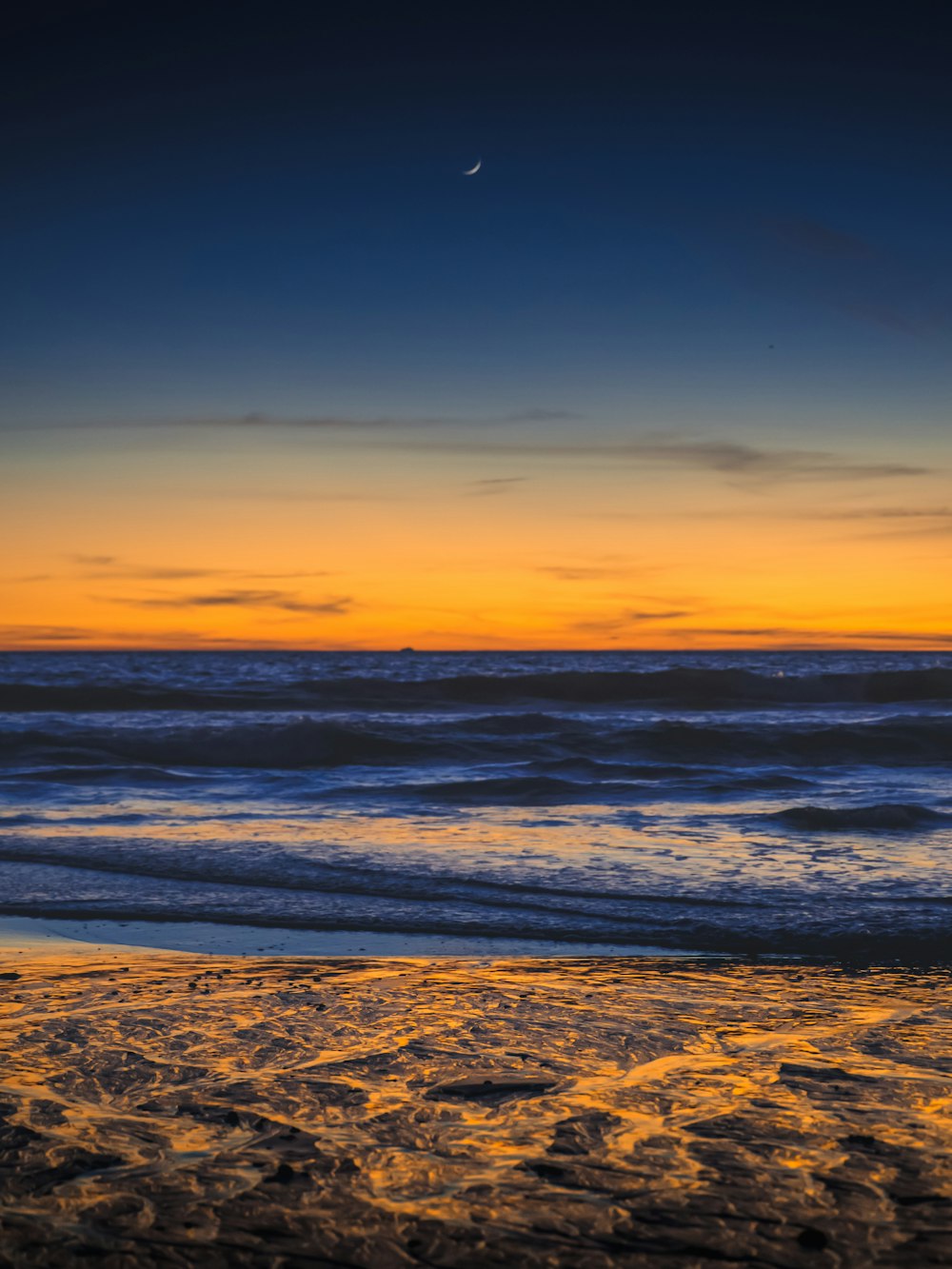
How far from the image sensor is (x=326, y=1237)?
234 cm

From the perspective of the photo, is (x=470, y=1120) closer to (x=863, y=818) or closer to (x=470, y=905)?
(x=470, y=905)

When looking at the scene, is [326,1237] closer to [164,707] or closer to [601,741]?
[601,741]

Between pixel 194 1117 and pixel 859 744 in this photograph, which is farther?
pixel 859 744

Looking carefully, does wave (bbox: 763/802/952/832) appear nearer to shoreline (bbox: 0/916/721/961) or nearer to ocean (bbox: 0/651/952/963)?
ocean (bbox: 0/651/952/963)

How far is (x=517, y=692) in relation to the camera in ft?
123

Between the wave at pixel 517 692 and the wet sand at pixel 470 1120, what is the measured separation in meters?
28.2

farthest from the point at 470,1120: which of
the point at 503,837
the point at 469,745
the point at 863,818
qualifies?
the point at 469,745

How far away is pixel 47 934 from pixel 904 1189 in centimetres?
470

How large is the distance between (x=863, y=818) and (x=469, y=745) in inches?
426

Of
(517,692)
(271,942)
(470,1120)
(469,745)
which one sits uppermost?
(470,1120)

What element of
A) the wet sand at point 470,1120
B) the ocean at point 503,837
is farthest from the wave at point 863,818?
the wet sand at point 470,1120

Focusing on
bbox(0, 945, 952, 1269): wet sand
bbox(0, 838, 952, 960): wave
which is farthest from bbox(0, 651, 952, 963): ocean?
bbox(0, 945, 952, 1269): wet sand

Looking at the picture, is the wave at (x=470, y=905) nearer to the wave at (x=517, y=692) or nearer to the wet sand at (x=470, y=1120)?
the wet sand at (x=470, y=1120)

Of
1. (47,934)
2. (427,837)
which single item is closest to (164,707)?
(427,837)
